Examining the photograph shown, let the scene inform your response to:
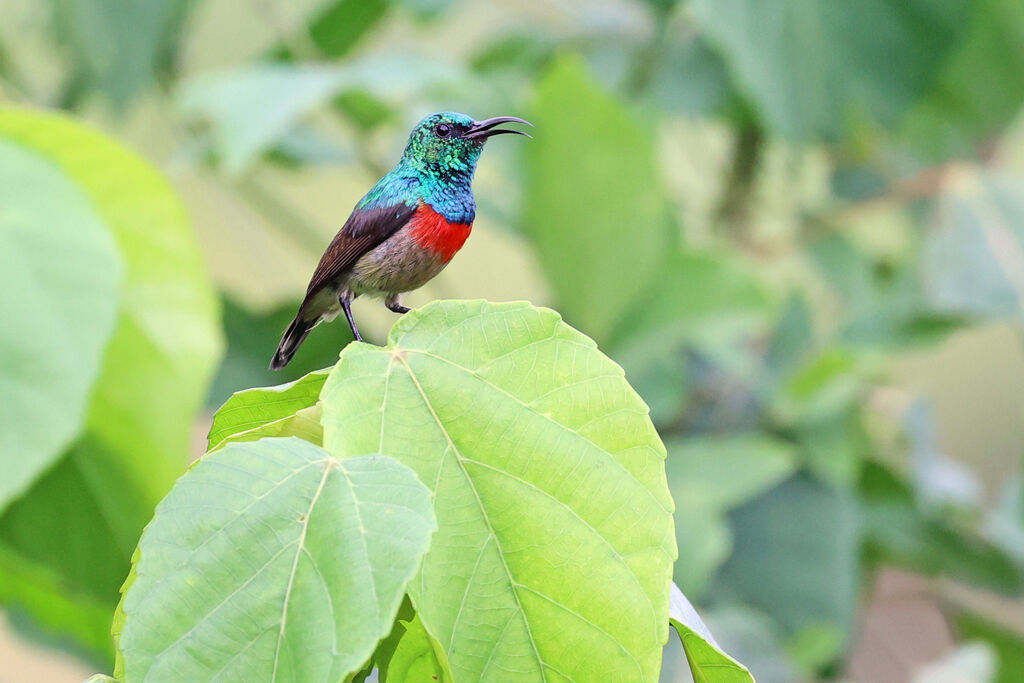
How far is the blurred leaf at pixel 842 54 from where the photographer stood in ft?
4.02

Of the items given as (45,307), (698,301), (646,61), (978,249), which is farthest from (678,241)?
(45,307)

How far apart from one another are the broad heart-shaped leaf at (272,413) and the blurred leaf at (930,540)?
1262mm

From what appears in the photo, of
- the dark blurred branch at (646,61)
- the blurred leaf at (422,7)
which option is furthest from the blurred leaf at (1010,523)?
the blurred leaf at (422,7)

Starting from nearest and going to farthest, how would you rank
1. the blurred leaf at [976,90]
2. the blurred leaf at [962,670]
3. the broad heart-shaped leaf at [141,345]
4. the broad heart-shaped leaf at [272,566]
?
1. the broad heart-shaped leaf at [272,566]
2. the broad heart-shaped leaf at [141,345]
3. the blurred leaf at [962,670]
4. the blurred leaf at [976,90]

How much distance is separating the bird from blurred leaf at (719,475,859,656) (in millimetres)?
1074

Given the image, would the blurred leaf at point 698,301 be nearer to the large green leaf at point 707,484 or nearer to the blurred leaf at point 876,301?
the large green leaf at point 707,484

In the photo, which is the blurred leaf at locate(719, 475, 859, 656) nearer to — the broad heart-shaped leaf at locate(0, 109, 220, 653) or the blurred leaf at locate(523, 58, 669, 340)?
the blurred leaf at locate(523, 58, 669, 340)

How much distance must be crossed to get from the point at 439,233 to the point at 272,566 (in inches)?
4.4

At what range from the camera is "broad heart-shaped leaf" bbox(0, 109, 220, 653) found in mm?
637

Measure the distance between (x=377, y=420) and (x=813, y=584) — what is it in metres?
1.13

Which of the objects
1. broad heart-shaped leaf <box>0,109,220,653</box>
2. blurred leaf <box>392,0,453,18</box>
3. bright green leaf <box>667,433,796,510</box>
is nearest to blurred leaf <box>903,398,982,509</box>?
bright green leaf <box>667,433,796,510</box>

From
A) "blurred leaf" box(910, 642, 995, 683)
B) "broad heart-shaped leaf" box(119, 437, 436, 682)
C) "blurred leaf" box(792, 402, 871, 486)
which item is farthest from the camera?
"blurred leaf" box(792, 402, 871, 486)

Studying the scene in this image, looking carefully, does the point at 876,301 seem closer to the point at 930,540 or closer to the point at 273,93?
the point at 930,540

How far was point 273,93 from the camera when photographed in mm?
979
